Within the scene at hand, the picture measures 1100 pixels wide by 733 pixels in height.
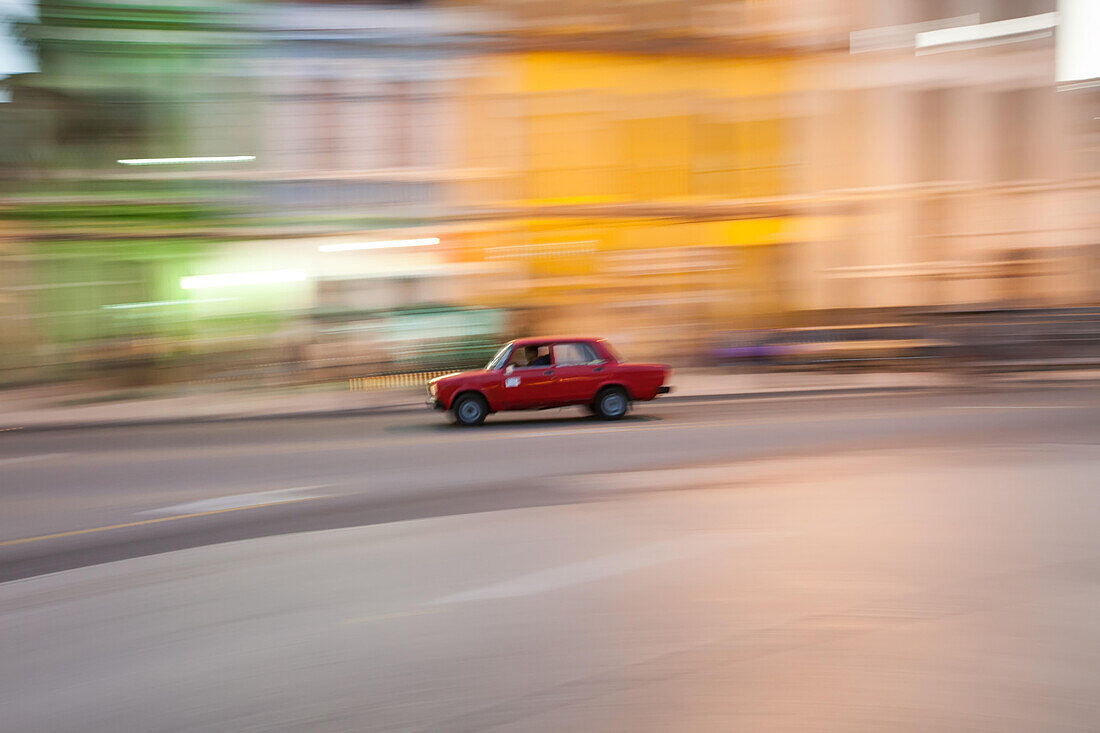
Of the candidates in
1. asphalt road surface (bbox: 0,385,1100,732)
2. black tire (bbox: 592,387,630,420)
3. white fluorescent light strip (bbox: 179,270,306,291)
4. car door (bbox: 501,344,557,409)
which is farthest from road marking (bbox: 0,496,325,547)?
white fluorescent light strip (bbox: 179,270,306,291)

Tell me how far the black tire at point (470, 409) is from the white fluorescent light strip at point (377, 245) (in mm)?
13188

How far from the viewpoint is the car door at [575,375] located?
15125mm

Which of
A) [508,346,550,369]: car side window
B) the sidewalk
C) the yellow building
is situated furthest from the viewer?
the yellow building

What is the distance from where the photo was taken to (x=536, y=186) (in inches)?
1179

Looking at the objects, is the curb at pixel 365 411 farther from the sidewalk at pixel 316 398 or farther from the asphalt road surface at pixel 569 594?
the asphalt road surface at pixel 569 594

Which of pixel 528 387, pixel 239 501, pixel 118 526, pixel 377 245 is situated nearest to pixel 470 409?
pixel 528 387

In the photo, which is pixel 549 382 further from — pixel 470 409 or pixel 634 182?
pixel 634 182

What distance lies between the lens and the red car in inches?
592

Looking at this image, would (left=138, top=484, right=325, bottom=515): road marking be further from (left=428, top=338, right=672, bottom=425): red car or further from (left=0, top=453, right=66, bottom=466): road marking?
(left=428, top=338, right=672, bottom=425): red car

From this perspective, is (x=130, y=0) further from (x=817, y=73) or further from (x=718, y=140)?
(x=817, y=73)

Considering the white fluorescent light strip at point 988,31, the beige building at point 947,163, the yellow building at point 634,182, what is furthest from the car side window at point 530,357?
the white fluorescent light strip at point 988,31

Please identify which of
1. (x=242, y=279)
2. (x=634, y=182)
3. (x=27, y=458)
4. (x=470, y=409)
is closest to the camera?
(x=27, y=458)

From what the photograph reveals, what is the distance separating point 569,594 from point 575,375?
9.67 metres

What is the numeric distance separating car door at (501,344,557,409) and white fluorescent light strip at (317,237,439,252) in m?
13.3
